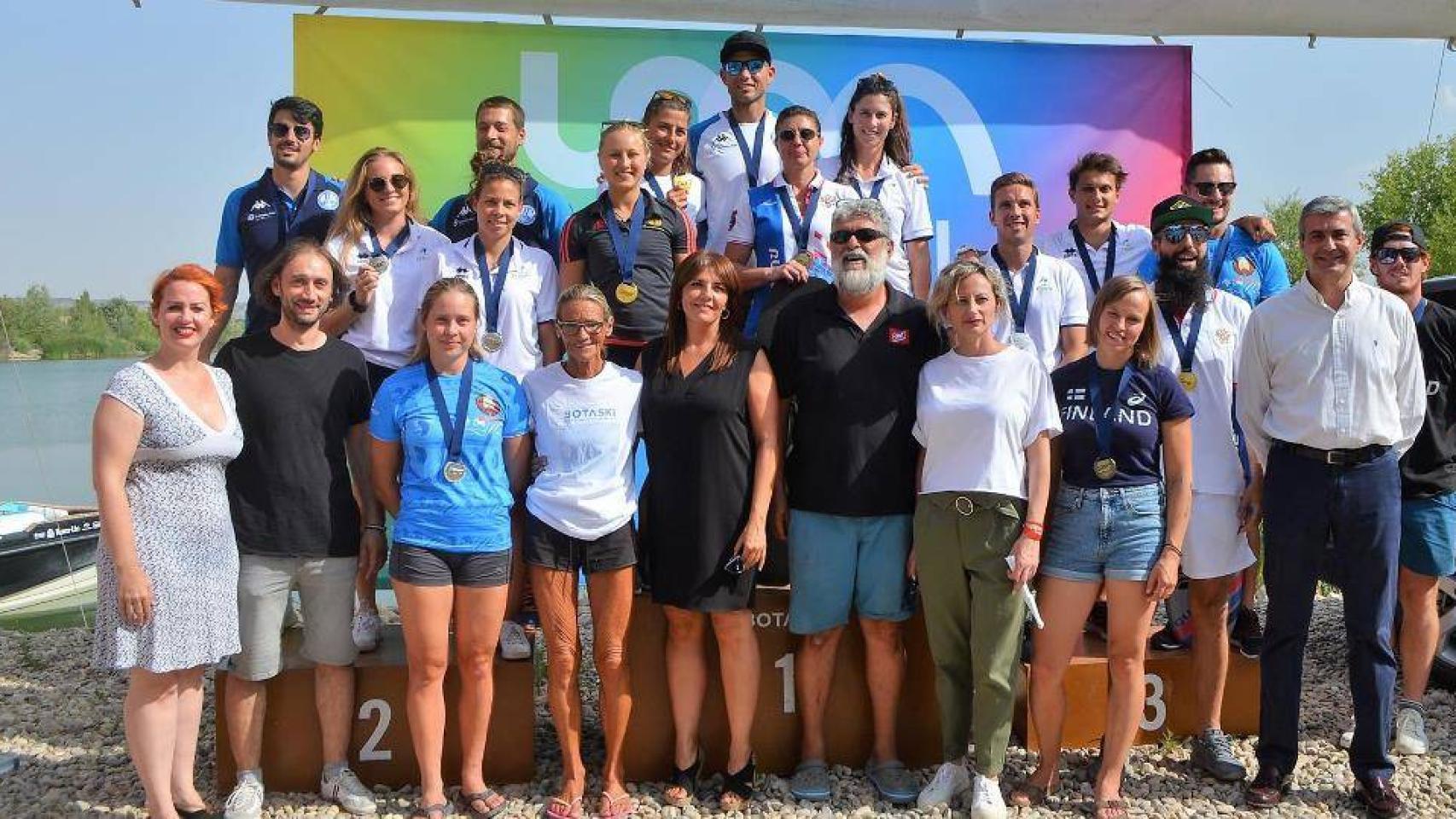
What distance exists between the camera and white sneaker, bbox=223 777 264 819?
3719 mm

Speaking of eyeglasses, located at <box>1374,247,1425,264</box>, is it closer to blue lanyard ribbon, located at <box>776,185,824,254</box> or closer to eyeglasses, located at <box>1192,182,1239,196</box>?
eyeglasses, located at <box>1192,182,1239,196</box>

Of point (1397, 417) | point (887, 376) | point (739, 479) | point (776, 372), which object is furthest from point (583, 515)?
point (1397, 417)

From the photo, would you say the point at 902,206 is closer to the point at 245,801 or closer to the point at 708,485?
the point at 708,485

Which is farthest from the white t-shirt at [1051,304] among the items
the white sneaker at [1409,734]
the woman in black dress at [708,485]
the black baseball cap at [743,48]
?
the white sneaker at [1409,734]

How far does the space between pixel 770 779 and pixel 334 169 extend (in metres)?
4.50

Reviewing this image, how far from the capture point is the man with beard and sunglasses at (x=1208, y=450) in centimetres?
400

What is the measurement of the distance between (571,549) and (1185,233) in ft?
8.52

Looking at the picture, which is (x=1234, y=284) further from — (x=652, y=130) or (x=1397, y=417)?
(x=652, y=130)

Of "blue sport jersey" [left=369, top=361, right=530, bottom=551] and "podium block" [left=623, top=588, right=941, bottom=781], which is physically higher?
"blue sport jersey" [left=369, top=361, right=530, bottom=551]

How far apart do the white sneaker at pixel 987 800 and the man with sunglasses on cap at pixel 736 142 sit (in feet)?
7.96

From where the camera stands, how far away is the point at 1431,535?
433 centimetres

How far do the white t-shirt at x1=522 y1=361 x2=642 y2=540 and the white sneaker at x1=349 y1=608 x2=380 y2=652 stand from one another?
1.08 m

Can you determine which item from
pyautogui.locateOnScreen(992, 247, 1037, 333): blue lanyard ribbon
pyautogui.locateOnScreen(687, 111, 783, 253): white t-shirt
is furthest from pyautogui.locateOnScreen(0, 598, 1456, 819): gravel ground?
pyautogui.locateOnScreen(687, 111, 783, 253): white t-shirt

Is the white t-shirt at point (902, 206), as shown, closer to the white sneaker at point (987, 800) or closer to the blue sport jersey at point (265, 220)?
the white sneaker at point (987, 800)
